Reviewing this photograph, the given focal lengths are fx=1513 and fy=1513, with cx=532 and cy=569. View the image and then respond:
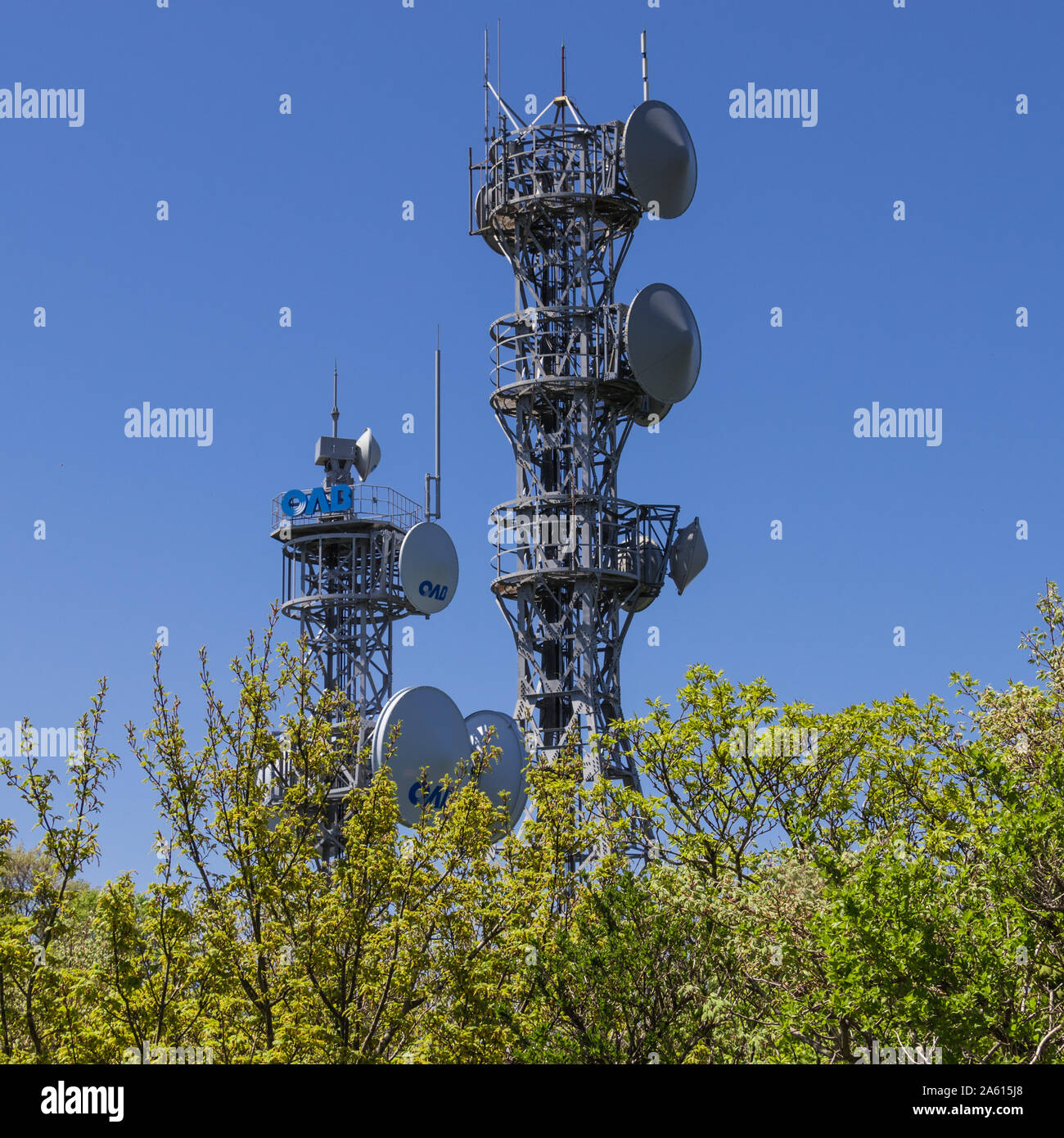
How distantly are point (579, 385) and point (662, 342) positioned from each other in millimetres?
4414

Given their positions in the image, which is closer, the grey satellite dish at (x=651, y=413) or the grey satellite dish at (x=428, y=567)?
the grey satellite dish at (x=428, y=567)

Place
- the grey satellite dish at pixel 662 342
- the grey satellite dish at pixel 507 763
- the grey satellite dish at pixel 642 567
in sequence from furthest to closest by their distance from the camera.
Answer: the grey satellite dish at pixel 642 567 < the grey satellite dish at pixel 662 342 < the grey satellite dish at pixel 507 763

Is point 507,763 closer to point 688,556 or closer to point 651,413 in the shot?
point 688,556

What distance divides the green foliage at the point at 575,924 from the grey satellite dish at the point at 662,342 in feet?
99.6

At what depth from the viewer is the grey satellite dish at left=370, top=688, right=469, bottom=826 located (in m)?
44.5

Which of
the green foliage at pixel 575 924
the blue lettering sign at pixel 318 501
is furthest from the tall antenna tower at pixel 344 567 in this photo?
the green foliage at pixel 575 924

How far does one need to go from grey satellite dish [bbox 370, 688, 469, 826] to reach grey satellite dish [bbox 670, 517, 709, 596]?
590 inches

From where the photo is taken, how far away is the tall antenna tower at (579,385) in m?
55.7

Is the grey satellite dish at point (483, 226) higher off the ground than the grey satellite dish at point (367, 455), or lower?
higher

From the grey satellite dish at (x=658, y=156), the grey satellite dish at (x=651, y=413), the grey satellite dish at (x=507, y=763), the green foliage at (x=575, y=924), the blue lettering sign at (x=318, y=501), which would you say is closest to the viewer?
the green foliage at (x=575, y=924)

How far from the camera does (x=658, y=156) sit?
5666 cm

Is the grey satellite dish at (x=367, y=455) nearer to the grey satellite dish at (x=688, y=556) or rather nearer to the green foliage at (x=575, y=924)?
the grey satellite dish at (x=688, y=556)

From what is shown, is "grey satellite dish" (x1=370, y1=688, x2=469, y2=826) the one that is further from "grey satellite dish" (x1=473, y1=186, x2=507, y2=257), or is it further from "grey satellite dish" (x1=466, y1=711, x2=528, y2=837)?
"grey satellite dish" (x1=473, y1=186, x2=507, y2=257)

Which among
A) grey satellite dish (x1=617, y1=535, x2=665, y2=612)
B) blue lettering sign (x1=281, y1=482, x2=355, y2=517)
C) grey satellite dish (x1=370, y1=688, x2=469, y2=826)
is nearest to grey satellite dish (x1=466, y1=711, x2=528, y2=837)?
grey satellite dish (x1=370, y1=688, x2=469, y2=826)
